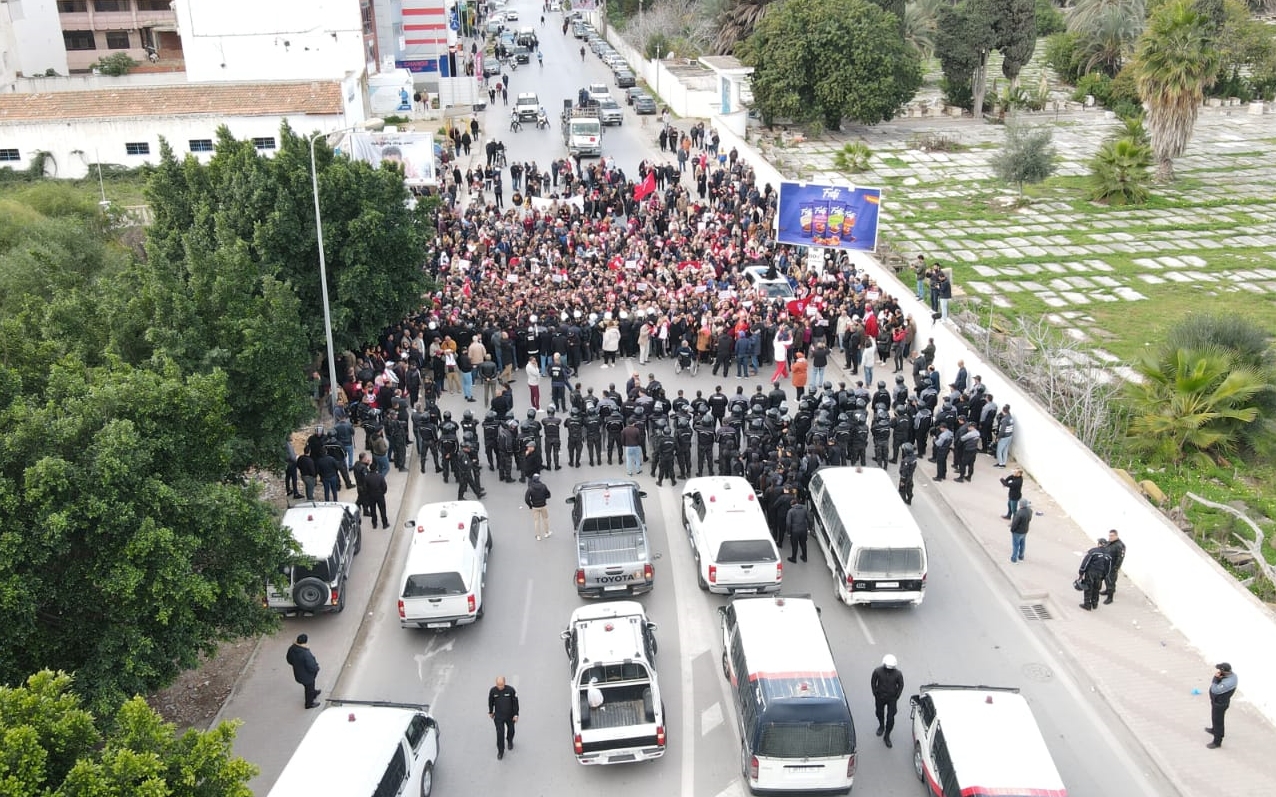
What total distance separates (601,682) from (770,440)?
311 inches

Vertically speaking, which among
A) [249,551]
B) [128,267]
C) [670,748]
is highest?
[128,267]

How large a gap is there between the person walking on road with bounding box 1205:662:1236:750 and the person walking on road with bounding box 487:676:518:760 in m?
8.87

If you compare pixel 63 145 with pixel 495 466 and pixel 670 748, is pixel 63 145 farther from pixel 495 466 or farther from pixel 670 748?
pixel 670 748

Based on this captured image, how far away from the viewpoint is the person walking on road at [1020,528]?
17844 mm

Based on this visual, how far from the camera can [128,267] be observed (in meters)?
19.3

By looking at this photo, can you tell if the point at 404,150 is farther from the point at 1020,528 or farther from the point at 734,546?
the point at 1020,528

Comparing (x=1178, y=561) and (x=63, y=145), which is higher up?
(x=63, y=145)

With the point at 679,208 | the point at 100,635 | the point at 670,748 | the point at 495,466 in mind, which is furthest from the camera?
the point at 679,208

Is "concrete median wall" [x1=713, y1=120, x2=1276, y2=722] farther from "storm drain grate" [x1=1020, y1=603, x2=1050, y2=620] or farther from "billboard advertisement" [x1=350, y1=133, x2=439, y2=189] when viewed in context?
"billboard advertisement" [x1=350, y1=133, x2=439, y2=189]

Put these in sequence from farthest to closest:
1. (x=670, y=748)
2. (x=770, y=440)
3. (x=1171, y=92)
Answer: (x=1171, y=92) → (x=770, y=440) → (x=670, y=748)

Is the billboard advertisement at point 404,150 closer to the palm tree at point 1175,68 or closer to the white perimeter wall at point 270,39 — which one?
the white perimeter wall at point 270,39

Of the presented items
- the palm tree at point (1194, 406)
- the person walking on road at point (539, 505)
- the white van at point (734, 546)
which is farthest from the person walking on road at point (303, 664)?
the palm tree at point (1194, 406)

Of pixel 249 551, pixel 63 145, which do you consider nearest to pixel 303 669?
pixel 249 551

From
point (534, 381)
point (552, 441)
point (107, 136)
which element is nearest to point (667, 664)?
point (552, 441)
